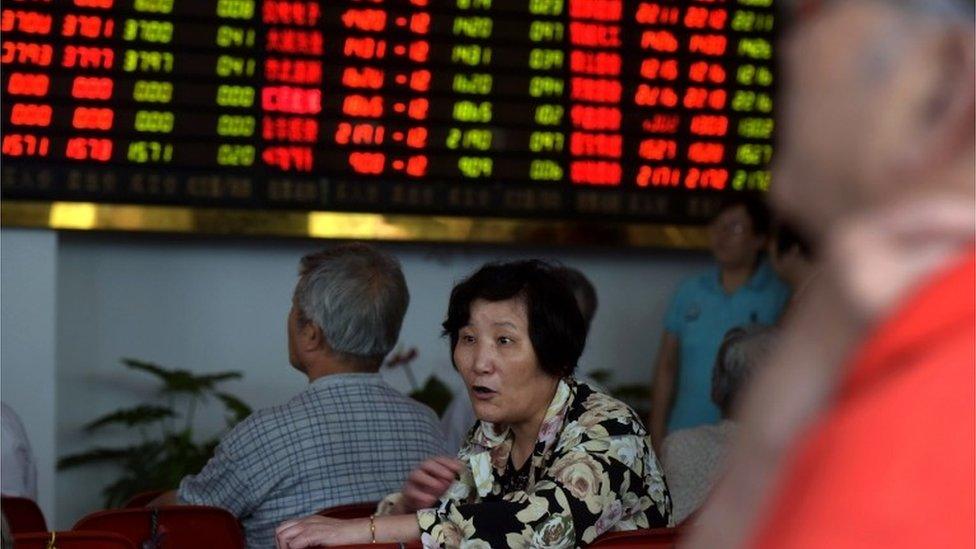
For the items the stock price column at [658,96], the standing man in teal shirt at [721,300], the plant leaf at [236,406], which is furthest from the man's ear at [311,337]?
the stock price column at [658,96]

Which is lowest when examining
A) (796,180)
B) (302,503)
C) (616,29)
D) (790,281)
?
(302,503)

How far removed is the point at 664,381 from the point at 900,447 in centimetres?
474

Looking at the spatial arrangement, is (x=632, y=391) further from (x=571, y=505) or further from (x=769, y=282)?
(x=571, y=505)

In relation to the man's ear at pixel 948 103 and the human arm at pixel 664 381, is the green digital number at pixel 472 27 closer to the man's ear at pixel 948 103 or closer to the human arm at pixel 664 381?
the human arm at pixel 664 381

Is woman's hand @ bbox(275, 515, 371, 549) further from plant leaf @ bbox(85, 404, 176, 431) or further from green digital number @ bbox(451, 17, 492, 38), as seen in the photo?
green digital number @ bbox(451, 17, 492, 38)

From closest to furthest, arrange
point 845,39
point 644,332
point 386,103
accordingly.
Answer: point 845,39, point 386,103, point 644,332

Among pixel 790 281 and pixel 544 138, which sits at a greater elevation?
pixel 544 138

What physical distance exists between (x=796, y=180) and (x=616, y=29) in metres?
4.89

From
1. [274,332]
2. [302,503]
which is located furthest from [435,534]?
[274,332]

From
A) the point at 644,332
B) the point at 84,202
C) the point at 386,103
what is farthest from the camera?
the point at 644,332

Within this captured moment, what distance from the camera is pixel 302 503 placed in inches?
132

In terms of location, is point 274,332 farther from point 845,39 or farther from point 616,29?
point 845,39

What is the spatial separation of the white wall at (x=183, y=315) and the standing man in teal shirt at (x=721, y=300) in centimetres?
72

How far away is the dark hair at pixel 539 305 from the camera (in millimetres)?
2930
